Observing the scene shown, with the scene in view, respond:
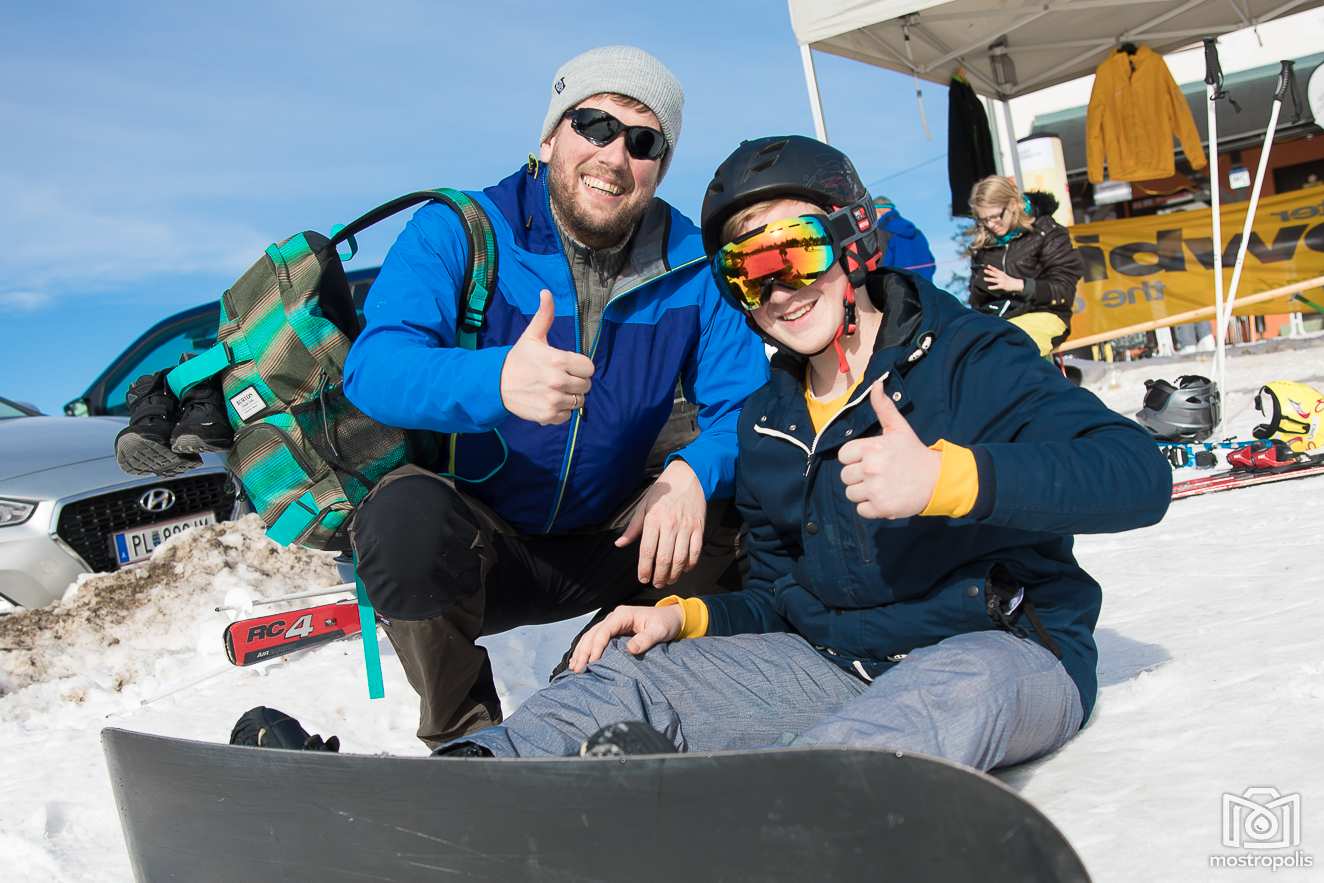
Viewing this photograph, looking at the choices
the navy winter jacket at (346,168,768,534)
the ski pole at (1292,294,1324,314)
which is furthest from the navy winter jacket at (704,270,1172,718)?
the ski pole at (1292,294,1324,314)

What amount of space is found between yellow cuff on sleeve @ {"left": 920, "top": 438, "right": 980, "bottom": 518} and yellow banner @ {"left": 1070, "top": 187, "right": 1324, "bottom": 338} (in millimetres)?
9366

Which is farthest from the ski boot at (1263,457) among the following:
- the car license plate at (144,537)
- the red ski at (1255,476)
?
the car license plate at (144,537)

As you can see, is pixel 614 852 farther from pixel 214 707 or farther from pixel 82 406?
pixel 82 406

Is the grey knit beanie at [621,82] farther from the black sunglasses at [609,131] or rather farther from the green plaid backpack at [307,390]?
the green plaid backpack at [307,390]

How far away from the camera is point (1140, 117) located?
29.3 feet

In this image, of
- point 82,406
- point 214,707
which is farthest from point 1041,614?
point 82,406

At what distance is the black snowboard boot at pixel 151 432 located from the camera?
9.98 ft

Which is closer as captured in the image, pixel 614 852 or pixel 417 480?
pixel 614 852

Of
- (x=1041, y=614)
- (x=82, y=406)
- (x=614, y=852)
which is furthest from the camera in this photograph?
(x=82, y=406)

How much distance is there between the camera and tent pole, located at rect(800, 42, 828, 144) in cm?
820

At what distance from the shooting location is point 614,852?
145 centimetres

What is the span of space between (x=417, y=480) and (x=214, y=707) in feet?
→ 6.45

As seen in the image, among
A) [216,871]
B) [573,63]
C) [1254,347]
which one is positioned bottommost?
[1254,347]

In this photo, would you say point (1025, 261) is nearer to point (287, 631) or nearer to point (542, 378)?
point (287, 631)
